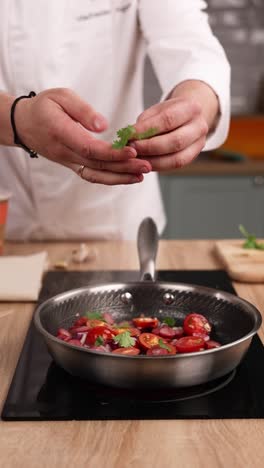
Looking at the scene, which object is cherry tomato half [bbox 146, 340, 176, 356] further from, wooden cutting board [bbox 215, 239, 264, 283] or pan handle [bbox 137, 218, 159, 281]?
wooden cutting board [bbox 215, 239, 264, 283]

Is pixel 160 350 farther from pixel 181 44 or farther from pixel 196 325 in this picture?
pixel 181 44

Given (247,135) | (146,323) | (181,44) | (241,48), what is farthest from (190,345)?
(241,48)

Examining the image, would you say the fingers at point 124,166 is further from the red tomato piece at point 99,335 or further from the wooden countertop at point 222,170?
the wooden countertop at point 222,170

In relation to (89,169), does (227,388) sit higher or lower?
lower

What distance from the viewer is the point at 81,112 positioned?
1101 mm

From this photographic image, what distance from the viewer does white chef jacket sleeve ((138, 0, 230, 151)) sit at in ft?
4.99

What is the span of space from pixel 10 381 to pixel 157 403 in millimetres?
203

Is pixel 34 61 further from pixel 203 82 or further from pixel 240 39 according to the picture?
pixel 240 39

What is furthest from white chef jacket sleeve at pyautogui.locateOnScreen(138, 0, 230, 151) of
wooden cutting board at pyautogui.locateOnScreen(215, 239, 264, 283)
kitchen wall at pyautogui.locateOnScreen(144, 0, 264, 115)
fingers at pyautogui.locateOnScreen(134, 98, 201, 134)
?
kitchen wall at pyautogui.locateOnScreen(144, 0, 264, 115)

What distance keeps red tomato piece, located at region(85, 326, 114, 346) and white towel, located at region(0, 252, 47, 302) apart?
1.05 ft

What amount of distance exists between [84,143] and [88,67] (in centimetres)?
65

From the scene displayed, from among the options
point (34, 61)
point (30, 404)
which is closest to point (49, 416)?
point (30, 404)

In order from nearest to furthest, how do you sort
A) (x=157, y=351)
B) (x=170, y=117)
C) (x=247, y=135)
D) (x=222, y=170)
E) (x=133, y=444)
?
(x=133, y=444) < (x=157, y=351) < (x=170, y=117) < (x=222, y=170) < (x=247, y=135)

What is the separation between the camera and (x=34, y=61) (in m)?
1.66
